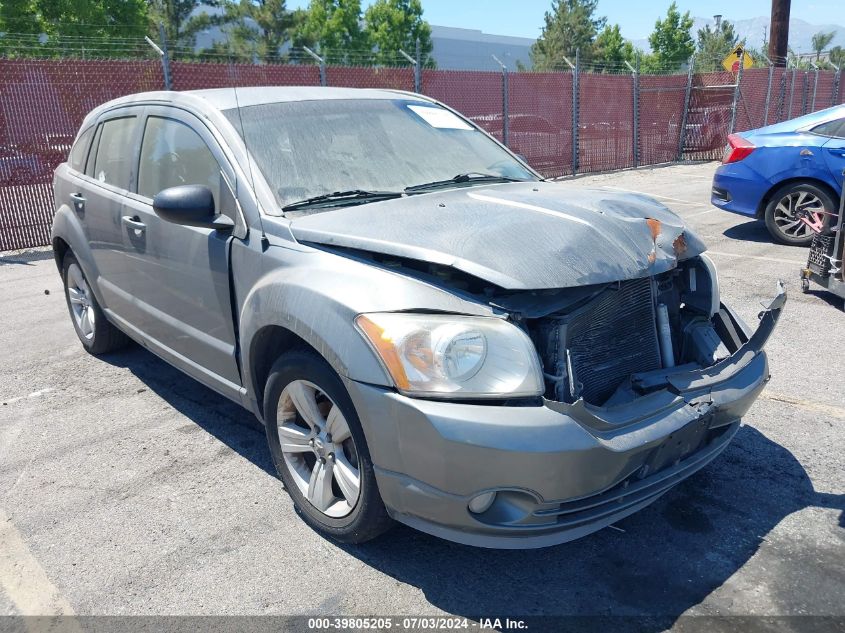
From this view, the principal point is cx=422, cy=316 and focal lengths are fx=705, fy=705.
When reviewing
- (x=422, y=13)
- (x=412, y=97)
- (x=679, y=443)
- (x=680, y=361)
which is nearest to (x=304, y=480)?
(x=679, y=443)

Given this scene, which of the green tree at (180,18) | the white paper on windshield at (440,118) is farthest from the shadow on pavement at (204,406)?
the green tree at (180,18)

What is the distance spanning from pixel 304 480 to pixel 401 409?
928 millimetres

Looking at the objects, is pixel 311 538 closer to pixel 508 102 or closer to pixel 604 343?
pixel 604 343

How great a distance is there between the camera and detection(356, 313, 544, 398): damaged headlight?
7.77 feet

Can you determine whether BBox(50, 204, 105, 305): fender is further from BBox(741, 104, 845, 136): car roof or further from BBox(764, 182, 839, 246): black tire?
BBox(741, 104, 845, 136): car roof

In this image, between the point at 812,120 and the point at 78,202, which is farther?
the point at 812,120

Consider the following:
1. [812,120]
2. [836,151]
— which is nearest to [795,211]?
[836,151]

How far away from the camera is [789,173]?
810 centimetres

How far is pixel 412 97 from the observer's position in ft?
14.1

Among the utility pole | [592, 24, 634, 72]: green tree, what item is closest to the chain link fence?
the utility pole

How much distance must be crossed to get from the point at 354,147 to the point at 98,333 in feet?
8.93

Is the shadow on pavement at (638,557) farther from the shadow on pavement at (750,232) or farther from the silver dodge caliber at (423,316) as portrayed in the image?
the shadow on pavement at (750,232)

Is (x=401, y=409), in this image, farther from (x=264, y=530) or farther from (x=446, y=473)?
(x=264, y=530)

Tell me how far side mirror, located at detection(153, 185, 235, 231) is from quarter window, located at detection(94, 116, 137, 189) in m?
1.21
